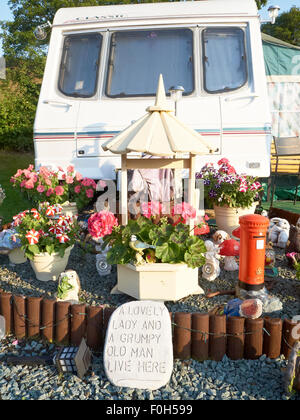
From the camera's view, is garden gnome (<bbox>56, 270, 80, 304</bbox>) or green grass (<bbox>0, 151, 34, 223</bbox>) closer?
garden gnome (<bbox>56, 270, 80, 304</bbox>)

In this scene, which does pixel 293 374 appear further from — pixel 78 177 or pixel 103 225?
pixel 78 177

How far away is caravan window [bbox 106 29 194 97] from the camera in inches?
217

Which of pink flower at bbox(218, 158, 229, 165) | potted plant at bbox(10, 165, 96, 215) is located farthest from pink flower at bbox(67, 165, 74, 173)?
pink flower at bbox(218, 158, 229, 165)

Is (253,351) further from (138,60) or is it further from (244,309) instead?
(138,60)

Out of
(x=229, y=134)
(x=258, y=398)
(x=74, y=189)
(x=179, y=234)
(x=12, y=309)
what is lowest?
(x=258, y=398)

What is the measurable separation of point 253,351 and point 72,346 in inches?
47.1

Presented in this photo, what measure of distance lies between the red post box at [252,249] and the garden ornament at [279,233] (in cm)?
153

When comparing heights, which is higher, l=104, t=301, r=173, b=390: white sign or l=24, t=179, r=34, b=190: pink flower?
l=24, t=179, r=34, b=190: pink flower

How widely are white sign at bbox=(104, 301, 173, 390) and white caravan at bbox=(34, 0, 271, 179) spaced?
3.03 m

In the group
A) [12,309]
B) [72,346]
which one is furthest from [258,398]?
[12,309]

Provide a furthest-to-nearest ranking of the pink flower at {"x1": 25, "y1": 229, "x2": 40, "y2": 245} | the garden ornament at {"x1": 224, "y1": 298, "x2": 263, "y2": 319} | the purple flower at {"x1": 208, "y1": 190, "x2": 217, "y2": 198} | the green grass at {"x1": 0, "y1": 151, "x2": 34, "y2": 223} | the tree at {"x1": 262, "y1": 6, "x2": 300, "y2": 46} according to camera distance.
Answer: the tree at {"x1": 262, "y1": 6, "x2": 300, "y2": 46}, the green grass at {"x1": 0, "y1": 151, "x2": 34, "y2": 223}, the purple flower at {"x1": 208, "y1": 190, "x2": 217, "y2": 198}, the pink flower at {"x1": 25, "y1": 229, "x2": 40, "y2": 245}, the garden ornament at {"x1": 224, "y1": 298, "x2": 263, "y2": 319}

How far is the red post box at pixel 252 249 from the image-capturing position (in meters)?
3.21

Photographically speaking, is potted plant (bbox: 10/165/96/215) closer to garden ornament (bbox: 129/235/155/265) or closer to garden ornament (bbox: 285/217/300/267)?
garden ornament (bbox: 129/235/155/265)

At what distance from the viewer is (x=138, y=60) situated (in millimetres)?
5594
